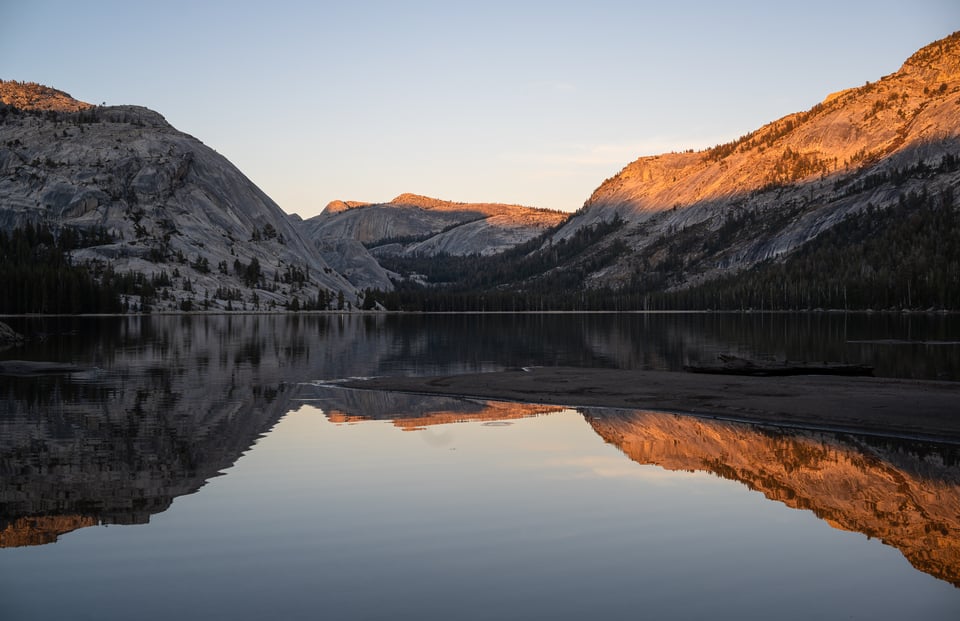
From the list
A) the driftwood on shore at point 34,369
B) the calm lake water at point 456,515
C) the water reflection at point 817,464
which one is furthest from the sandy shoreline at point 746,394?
the driftwood on shore at point 34,369

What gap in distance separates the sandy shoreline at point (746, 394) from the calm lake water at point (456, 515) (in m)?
2.36

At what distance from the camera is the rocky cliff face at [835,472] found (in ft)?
70.7

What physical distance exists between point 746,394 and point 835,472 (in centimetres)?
1735

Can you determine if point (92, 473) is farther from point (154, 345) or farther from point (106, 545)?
point (154, 345)

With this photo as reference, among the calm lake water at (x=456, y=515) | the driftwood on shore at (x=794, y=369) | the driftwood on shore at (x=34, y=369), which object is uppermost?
the driftwood on shore at (x=794, y=369)

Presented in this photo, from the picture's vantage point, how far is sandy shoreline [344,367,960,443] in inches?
1471

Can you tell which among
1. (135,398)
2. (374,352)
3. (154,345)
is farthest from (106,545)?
(154,345)

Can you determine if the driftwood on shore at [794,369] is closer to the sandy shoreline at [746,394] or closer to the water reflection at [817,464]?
the sandy shoreline at [746,394]

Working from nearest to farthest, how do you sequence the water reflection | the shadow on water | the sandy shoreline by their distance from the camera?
the water reflection < the shadow on water < the sandy shoreline

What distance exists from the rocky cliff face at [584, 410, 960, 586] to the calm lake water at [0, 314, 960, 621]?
0.37 feet

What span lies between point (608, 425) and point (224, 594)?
24.9m

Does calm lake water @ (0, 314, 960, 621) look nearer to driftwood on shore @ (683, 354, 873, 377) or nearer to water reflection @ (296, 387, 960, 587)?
water reflection @ (296, 387, 960, 587)

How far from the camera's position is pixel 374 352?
302ft

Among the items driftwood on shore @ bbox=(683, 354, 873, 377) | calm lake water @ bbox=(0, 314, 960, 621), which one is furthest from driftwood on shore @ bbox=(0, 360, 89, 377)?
driftwood on shore @ bbox=(683, 354, 873, 377)
